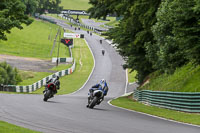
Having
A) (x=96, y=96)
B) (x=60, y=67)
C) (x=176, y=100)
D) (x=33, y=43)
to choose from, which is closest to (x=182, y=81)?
(x=176, y=100)

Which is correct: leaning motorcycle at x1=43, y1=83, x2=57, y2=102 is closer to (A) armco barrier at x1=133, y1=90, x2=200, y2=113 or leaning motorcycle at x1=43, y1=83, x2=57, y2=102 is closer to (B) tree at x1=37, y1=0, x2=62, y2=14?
(A) armco barrier at x1=133, y1=90, x2=200, y2=113

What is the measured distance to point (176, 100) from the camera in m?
21.0

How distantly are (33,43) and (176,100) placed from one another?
88335 mm

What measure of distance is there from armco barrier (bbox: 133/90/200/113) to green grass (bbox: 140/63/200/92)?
134cm

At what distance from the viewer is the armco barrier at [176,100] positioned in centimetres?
1900

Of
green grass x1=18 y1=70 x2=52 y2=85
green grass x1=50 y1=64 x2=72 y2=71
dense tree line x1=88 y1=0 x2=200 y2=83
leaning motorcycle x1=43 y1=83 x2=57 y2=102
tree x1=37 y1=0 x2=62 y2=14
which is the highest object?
tree x1=37 y1=0 x2=62 y2=14

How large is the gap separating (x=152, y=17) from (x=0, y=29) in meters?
10.6

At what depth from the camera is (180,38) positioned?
1991 centimetres

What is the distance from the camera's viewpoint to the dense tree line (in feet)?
62.3

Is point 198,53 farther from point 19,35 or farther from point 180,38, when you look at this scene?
point 19,35

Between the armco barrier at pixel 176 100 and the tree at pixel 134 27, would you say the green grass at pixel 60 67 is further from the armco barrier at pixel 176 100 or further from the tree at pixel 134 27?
the armco barrier at pixel 176 100

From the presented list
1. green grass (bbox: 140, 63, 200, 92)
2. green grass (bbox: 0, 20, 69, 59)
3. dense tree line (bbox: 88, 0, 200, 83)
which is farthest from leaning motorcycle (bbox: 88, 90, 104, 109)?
green grass (bbox: 0, 20, 69, 59)

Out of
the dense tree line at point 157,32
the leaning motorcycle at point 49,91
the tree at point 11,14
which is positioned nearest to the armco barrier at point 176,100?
the dense tree line at point 157,32

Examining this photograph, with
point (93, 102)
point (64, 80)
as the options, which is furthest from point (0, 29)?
point (64, 80)
